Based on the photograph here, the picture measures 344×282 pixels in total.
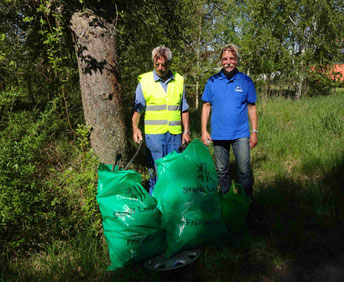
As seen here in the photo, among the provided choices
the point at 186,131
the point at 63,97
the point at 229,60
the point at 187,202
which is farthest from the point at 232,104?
the point at 63,97

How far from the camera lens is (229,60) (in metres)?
2.53

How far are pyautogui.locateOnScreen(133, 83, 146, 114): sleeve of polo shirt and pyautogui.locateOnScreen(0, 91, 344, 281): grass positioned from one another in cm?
126

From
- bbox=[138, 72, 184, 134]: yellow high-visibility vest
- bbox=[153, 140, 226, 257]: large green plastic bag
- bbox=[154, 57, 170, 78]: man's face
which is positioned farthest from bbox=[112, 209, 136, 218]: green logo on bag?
bbox=[154, 57, 170, 78]: man's face

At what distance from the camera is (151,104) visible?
258 cm

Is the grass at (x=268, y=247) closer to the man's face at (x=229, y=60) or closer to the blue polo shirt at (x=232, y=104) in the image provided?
the blue polo shirt at (x=232, y=104)

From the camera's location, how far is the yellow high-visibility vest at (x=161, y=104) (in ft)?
8.32

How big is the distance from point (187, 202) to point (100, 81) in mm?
1404

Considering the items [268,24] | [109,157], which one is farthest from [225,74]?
[268,24]

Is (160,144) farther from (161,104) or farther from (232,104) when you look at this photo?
(232,104)

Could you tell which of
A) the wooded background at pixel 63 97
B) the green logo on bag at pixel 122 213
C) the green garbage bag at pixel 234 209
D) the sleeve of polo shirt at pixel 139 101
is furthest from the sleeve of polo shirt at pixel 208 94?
the green logo on bag at pixel 122 213

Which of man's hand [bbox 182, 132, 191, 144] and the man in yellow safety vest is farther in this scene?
man's hand [bbox 182, 132, 191, 144]

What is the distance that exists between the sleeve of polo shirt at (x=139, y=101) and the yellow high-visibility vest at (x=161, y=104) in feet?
0.12

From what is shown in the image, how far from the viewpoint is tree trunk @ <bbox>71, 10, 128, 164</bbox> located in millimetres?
2445

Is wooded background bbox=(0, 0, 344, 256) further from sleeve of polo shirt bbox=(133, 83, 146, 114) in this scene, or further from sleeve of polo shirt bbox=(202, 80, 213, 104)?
sleeve of polo shirt bbox=(202, 80, 213, 104)
